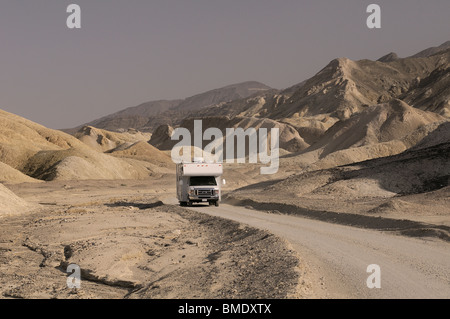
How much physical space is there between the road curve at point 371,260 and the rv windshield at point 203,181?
1315cm

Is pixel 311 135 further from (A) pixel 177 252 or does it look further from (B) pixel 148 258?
(B) pixel 148 258

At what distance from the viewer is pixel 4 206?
33.4 metres

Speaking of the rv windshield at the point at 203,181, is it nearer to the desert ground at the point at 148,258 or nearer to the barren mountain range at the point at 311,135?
the desert ground at the point at 148,258

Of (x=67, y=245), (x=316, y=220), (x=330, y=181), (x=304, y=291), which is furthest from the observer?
(x=330, y=181)

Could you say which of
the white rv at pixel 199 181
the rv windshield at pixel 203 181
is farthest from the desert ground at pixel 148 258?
the rv windshield at pixel 203 181

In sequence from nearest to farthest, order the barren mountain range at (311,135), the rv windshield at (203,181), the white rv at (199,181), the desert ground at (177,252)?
the desert ground at (177,252) < the white rv at (199,181) < the rv windshield at (203,181) < the barren mountain range at (311,135)

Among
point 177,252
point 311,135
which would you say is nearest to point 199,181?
point 177,252

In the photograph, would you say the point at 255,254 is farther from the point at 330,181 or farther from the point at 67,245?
the point at 330,181

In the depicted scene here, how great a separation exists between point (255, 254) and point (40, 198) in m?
39.2

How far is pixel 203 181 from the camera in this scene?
111 ft

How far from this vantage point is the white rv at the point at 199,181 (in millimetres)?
33156

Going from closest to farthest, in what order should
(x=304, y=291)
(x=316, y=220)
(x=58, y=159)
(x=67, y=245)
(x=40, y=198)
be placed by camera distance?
(x=304, y=291), (x=67, y=245), (x=316, y=220), (x=40, y=198), (x=58, y=159)

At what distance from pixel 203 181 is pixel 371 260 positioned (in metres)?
21.0
